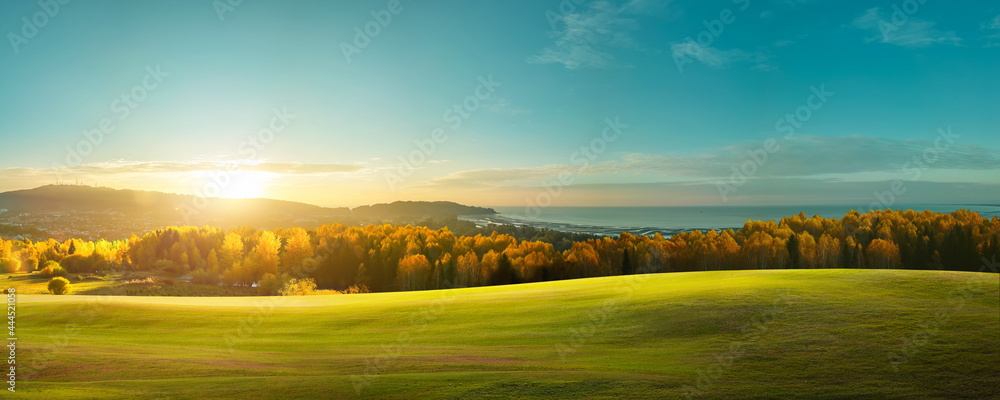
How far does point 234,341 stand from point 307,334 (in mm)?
3772

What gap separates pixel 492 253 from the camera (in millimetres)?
87312

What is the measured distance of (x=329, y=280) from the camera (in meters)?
102

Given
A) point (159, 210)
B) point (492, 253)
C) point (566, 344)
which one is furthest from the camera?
point (159, 210)

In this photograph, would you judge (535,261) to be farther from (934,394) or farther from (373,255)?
(934,394)

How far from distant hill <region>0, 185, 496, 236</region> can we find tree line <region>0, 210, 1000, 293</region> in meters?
27.4

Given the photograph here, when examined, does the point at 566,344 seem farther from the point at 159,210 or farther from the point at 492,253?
the point at 159,210

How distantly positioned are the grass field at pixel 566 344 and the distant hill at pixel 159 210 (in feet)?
419

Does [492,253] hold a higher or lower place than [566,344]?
lower

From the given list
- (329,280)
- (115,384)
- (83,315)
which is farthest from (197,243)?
(115,384)

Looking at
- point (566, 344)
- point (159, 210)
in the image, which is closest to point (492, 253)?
point (566, 344)

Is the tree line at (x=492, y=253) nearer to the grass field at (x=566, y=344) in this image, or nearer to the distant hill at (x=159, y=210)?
the distant hill at (x=159, y=210)

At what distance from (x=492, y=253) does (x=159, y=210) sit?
14308 centimetres

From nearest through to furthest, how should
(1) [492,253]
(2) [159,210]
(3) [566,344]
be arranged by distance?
(3) [566,344] < (1) [492,253] < (2) [159,210]

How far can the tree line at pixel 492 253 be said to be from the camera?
279ft
